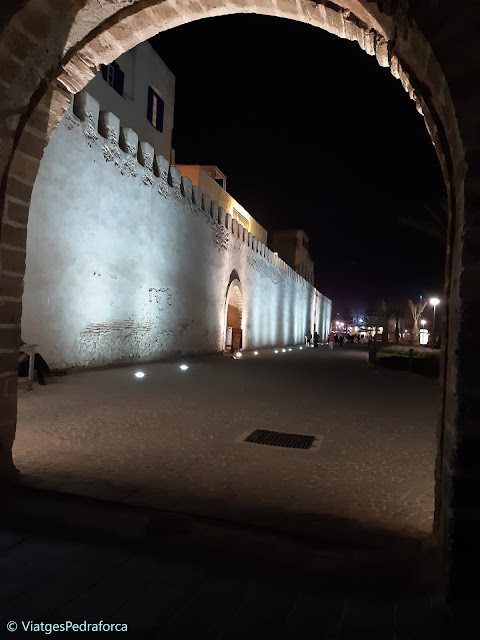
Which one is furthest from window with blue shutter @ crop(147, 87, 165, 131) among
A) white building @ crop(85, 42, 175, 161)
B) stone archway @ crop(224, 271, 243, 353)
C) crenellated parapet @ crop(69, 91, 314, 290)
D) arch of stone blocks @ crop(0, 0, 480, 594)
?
arch of stone blocks @ crop(0, 0, 480, 594)

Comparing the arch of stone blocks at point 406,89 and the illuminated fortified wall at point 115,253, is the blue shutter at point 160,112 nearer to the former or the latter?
the illuminated fortified wall at point 115,253

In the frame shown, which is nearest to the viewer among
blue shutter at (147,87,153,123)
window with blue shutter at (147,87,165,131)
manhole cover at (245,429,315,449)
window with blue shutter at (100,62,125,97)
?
manhole cover at (245,429,315,449)

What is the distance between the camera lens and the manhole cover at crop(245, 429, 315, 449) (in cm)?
423

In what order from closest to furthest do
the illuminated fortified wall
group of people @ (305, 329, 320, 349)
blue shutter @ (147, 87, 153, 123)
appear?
the illuminated fortified wall < blue shutter @ (147, 87, 153, 123) < group of people @ (305, 329, 320, 349)

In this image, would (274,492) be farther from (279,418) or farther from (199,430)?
(279,418)

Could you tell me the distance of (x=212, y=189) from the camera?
71.4ft

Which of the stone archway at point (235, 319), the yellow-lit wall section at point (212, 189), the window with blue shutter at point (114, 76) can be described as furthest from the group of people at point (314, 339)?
the window with blue shutter at point (114, 76)

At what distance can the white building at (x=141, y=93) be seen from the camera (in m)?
14.8

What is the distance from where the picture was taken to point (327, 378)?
401 inches

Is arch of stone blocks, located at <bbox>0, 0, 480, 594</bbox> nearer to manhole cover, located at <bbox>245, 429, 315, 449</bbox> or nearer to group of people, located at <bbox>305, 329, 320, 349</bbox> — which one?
manhole cover, located at <bbox>245, 429, 315, 449</bbox>

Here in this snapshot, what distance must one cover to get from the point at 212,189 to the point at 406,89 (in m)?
20.0

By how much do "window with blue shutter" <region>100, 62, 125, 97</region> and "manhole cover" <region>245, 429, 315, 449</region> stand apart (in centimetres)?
1463

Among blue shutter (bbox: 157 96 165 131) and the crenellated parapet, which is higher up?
blue shutter (bbox: 157 96 165 131)

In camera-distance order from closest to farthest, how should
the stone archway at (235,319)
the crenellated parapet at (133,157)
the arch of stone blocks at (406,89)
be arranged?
1. the arch of stone blocks at (406,89)
2. the crenellated parapet at (133,157)
3. the stone archway at (235,319)
